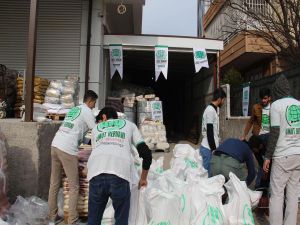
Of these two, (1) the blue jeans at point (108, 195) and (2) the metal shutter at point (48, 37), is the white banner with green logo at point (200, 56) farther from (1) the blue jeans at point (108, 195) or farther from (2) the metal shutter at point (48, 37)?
(1) the blue jeans at point (108, 195)

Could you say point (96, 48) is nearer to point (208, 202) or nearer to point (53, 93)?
point (53, 93)

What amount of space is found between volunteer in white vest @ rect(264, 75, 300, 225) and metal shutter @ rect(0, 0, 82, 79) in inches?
268

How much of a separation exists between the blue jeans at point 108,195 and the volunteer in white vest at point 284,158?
Answer: 5.84ft

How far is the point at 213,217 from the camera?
4.38m

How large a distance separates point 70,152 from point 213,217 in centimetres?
203

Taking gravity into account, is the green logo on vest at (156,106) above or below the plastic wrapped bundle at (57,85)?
below

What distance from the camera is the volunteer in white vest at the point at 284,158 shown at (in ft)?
14.8

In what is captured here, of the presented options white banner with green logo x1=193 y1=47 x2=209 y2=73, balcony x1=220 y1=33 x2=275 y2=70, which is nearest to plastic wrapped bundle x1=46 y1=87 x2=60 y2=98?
white banner with green logo x1=193 y1=47 x2=209 y2=73

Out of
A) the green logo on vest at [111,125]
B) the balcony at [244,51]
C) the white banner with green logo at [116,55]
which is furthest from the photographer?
the balcony at [244,51]

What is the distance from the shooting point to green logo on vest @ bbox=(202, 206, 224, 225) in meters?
4.35

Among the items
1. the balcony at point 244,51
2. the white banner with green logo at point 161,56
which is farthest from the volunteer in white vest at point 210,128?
the balcony at point 244,51

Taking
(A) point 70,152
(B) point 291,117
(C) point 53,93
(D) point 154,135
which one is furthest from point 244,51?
(A) point 70,152

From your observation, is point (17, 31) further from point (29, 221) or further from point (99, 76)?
point (29, 221)

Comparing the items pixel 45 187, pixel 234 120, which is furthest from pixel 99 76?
pixel 45 187
